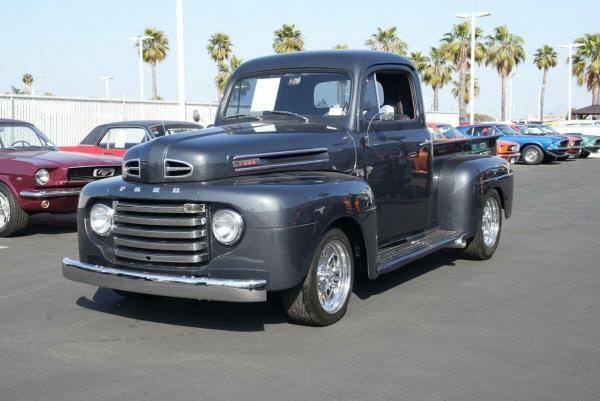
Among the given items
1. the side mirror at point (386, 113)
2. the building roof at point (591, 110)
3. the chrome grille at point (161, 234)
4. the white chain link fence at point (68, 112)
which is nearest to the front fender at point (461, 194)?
the side mirror at point (386, 113)

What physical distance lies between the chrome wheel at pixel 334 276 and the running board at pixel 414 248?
354 millimetres

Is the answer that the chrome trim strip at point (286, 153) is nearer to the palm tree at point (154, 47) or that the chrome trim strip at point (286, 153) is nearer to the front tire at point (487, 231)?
the front tire at point (487, 231)

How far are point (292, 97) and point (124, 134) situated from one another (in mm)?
7818

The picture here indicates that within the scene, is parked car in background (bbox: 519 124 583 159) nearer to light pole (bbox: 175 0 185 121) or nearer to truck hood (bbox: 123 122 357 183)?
light pole (bbox: 175 0 185 121)

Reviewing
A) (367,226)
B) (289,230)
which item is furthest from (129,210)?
(367,226)

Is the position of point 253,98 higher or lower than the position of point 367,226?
higher

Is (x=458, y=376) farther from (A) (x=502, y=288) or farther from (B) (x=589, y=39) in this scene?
(B) (x=589, y=39)

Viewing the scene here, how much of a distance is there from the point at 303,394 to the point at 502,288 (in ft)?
10.8

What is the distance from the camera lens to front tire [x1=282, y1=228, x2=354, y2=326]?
5.26 m

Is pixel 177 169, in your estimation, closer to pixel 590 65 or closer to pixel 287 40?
pixel 287 40

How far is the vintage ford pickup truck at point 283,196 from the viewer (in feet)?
16.3

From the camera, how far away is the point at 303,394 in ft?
13.5

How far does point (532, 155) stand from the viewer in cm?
2869

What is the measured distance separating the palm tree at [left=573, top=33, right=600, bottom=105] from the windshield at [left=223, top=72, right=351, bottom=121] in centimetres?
5716
